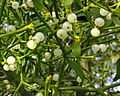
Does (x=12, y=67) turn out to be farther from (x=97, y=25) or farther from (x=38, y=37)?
(x=97, y=25)

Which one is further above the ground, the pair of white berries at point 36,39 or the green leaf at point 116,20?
the green leaf at point 116,20

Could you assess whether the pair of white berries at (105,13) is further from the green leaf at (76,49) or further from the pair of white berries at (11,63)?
the pair of white berries at (11,63)

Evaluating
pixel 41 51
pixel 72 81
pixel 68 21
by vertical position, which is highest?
pixel 68 21

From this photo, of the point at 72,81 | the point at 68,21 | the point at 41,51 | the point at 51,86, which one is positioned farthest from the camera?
the point at 72,81

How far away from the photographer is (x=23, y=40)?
3.44 ft

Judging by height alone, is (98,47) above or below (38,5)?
below

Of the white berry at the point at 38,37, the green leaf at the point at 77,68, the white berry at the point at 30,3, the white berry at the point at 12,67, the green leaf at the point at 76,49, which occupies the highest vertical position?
the white berry at the point at 30,3

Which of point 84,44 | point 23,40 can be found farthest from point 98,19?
point 23,40

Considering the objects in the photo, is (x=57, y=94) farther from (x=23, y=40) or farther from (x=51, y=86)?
(x=23, y=40)

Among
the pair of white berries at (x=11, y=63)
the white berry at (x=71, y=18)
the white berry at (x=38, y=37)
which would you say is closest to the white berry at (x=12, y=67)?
the pair of white berries at (x=11, y=63)

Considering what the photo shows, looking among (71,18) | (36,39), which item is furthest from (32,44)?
(71,18)

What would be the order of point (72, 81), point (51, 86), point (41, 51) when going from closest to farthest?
point (51, 86), point (41, 51), point (72, 81)

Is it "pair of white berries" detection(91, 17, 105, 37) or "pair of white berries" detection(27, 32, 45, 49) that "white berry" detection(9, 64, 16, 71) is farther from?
"pair of white berries" detection(91, 17, 105, 37)

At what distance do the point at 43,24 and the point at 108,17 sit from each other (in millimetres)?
138
